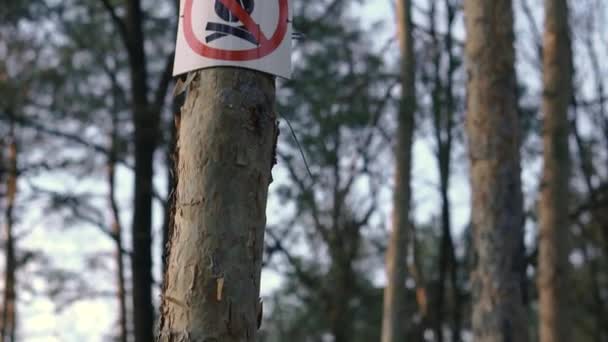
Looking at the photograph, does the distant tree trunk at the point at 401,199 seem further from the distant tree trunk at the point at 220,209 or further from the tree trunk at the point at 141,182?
the distant tree trunk at the point at 220,209

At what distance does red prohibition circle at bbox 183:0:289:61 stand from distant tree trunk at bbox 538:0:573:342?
7.23m

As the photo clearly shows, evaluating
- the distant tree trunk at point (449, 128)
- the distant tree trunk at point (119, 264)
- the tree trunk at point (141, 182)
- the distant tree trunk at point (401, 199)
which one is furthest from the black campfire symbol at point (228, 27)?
the distant tree trunk at point (119, 264)

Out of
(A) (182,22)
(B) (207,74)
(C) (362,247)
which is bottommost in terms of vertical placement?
(B) (207,74)

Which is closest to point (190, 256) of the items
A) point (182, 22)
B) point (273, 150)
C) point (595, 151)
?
point (273, 150)

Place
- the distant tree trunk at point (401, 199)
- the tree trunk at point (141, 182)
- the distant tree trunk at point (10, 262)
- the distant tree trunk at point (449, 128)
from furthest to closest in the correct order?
the distant tree trunk at point (10, 262), the distant tree trunk at point (449, 128), the tree trunk at point (141, 182), the distant tree trunk at point (401, 199)

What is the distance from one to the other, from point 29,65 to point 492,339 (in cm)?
1000

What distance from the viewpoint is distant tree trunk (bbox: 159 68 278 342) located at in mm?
1921

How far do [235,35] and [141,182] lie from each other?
808 centimetres

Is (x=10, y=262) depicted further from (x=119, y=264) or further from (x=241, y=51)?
(x=241, y=51)

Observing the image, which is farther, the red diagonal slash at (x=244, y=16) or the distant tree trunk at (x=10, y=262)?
the distant tree trunk at (x=10, y=262)

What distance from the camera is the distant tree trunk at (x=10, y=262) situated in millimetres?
14133

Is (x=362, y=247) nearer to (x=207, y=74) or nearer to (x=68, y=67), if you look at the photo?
(x=68, y=67)

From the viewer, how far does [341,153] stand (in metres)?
12.8

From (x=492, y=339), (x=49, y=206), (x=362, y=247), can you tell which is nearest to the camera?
(x=492, y=339)
